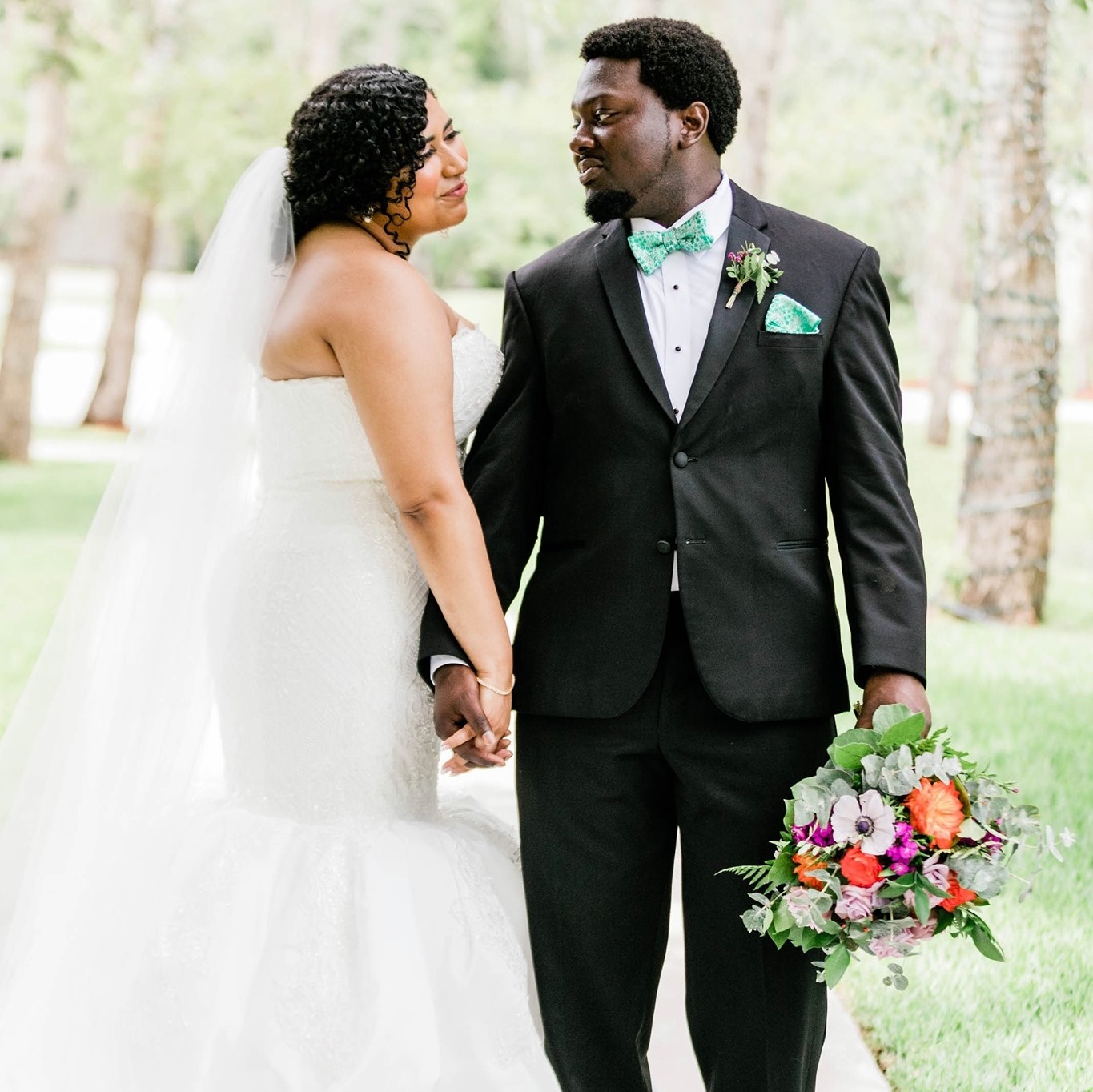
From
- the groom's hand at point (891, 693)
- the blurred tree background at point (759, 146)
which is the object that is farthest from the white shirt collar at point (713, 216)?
the blurred tree background at point (759, 146)

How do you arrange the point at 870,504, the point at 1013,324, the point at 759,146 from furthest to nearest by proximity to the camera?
1. the point at 759,146
2. the point at 1013,324
3. the point at 870,504

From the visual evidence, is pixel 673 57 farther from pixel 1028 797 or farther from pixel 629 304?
pixel 1028 797

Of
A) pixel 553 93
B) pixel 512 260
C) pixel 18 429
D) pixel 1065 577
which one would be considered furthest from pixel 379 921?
pixel 512 260

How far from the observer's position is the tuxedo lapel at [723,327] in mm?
2707

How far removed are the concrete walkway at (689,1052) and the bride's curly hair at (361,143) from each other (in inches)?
50.8

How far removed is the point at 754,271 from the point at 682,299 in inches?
5.7

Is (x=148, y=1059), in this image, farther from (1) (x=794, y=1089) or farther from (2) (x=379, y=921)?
(1) (x=794, y=1089)

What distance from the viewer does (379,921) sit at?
298cm

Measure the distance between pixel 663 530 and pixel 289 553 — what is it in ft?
2.61

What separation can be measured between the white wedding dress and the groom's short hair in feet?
2.09

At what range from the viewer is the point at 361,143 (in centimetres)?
298

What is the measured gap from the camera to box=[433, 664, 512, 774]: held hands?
2811 millimetres

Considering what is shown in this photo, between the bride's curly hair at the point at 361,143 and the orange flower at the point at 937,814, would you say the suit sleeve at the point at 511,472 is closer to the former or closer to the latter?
the bride's curly hair at the point at 361,143

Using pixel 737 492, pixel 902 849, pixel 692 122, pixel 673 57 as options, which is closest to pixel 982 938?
pixel 902 849
